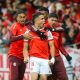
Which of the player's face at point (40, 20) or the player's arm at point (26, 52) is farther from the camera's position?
the player's arm at point (26, 52)

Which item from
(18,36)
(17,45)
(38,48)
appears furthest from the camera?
(17,45)

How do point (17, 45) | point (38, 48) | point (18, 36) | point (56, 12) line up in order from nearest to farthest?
point (38, 48), point (18, 36), point (17, 45), point (56, 12)

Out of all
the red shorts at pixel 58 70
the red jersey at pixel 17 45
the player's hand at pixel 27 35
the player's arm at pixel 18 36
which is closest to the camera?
the player's hand at pixel 27 35

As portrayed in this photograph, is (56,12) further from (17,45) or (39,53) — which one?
(39,53)

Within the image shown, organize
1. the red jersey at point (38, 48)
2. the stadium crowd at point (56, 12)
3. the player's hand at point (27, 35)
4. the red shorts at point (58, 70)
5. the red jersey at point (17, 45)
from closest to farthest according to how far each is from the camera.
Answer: the red jersey at point (38, 48) → the player's hand at point (27, 35) → the red shorts at point (58, 70) → the red jersey at point (17, 45) → the stadium crowd at point (56, 12)

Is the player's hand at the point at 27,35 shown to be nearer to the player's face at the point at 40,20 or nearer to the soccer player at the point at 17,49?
the player's face at the point at 40,20

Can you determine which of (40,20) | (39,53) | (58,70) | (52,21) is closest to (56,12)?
(52,21)

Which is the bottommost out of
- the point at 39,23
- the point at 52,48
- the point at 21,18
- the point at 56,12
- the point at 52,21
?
the point at 52,48

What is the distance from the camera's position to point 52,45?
852 centimetres

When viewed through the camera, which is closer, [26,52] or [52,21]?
[26,52]

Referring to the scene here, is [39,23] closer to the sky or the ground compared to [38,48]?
closer to the sky

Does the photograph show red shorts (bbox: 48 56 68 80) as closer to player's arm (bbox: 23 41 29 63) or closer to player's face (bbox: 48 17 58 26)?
player's face (bbox: 48 17 58 26)

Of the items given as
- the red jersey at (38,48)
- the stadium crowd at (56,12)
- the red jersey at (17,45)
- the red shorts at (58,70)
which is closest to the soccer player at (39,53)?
the red jersey at (38,48)

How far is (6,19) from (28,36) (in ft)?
22.5
